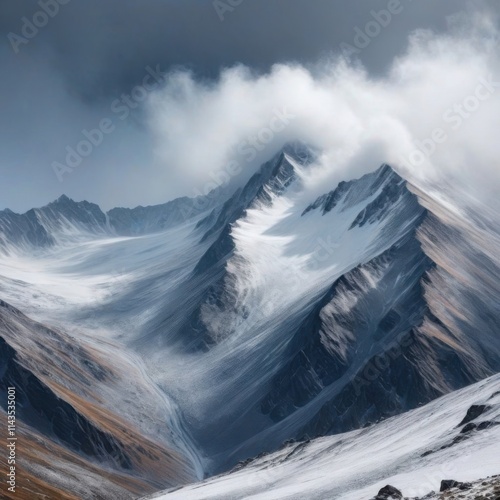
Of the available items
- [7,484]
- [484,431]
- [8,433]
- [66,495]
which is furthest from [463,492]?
[8,433]

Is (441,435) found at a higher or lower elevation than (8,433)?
lower

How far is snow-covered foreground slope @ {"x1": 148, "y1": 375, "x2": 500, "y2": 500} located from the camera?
6638 centimetres

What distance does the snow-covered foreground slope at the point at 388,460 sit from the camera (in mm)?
66375

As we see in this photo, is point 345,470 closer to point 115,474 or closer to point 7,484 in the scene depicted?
point 7,484

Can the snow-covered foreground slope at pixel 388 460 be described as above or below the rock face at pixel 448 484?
above

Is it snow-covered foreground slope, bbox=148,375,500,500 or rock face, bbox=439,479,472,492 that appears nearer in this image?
rock face, bbox=439,479,472,492

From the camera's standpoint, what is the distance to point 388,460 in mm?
82312

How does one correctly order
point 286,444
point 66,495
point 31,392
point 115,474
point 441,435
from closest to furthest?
1. point 441,435
2. point 66,495
3. point 286,444
4. point 115,474
5. point 31,392

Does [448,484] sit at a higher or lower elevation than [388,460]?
lower

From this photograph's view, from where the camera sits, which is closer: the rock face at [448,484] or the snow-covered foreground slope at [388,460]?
the rock face at [448,484]

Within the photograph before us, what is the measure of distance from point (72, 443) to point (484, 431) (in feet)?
430

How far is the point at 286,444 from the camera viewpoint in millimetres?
154000

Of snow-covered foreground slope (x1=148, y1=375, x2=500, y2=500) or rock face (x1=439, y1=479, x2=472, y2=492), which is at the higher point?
snow-covered foreground slope (x1=148, y1=375, x2=500, y2=500)

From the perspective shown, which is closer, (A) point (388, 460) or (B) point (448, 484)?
(B) point (448, 484)
